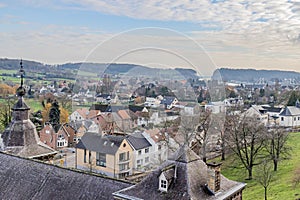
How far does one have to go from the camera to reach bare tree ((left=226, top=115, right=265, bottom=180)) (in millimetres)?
40125

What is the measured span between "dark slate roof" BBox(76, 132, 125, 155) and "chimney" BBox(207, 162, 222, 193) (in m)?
15.2

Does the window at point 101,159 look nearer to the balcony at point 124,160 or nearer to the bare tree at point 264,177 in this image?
the balcony at point 124,160

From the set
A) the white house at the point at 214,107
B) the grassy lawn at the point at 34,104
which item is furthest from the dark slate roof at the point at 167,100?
the grassy lawn at the point at 34,104

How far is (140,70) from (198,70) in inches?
135

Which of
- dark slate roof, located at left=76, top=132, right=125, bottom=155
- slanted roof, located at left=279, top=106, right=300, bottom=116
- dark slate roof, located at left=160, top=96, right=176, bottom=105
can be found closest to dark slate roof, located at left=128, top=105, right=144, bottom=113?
dark slate roof, located at left=160, top=96, right=176, bottom=105

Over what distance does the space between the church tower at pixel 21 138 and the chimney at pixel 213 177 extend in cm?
1716

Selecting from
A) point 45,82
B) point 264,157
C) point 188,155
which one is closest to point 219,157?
point 264,157

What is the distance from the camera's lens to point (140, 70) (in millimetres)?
18453

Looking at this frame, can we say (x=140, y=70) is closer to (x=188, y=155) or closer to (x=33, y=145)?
(x=188, y=155)

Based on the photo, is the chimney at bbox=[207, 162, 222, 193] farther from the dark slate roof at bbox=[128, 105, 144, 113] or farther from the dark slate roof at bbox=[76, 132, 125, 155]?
the dark slate roof at bbox=[76, 132, 125, 155]

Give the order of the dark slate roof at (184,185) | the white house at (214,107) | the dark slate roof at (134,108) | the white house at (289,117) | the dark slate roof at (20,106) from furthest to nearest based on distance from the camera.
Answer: the white house at (289,117) < the dark slate roof at (20,106) < the white house at (214,107) < the dark slate roof at (134,108) < the dark slate roof at (184,185)

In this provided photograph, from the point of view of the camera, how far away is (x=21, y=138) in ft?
86.9

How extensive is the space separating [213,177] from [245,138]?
1142 inches

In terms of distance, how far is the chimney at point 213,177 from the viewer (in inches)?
536
